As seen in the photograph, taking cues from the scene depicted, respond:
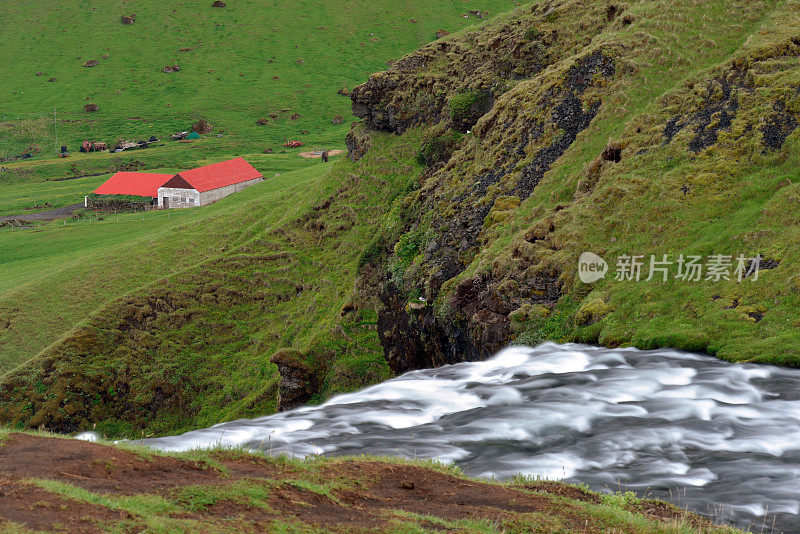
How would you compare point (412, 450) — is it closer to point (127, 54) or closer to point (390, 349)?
point (390, 349)

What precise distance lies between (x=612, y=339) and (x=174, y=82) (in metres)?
176

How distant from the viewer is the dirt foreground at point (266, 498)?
33.4ft

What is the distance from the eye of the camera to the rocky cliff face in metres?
26.7

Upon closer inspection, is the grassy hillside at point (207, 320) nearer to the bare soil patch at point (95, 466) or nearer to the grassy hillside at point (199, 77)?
the bare soil patch at point (95, 466)

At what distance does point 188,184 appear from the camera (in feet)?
365

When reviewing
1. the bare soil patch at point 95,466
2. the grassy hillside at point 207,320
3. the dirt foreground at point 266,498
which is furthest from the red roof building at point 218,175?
the dirt foreground at point 266,498

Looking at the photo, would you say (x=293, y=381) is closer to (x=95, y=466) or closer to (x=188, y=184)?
(x=95, y=466)

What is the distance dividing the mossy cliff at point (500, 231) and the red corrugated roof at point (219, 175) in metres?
52.2

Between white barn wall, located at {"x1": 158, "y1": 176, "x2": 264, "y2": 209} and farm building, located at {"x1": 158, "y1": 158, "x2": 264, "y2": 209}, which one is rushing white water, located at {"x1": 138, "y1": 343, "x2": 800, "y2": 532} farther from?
farm building, located at {"x1": 158, "y1": 158, "x2": 264, "y2": 209}

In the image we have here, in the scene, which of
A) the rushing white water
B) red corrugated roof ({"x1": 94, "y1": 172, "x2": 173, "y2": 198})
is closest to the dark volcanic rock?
the rushing white water

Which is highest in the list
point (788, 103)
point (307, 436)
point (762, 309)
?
point (788, 103)

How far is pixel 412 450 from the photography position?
17.1m

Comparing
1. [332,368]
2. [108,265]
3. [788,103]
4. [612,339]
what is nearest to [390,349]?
[332,368]

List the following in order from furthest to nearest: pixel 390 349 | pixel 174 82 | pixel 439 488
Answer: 1. pixel 174 82
2. pixel 390 349
3. pixel 439 488
